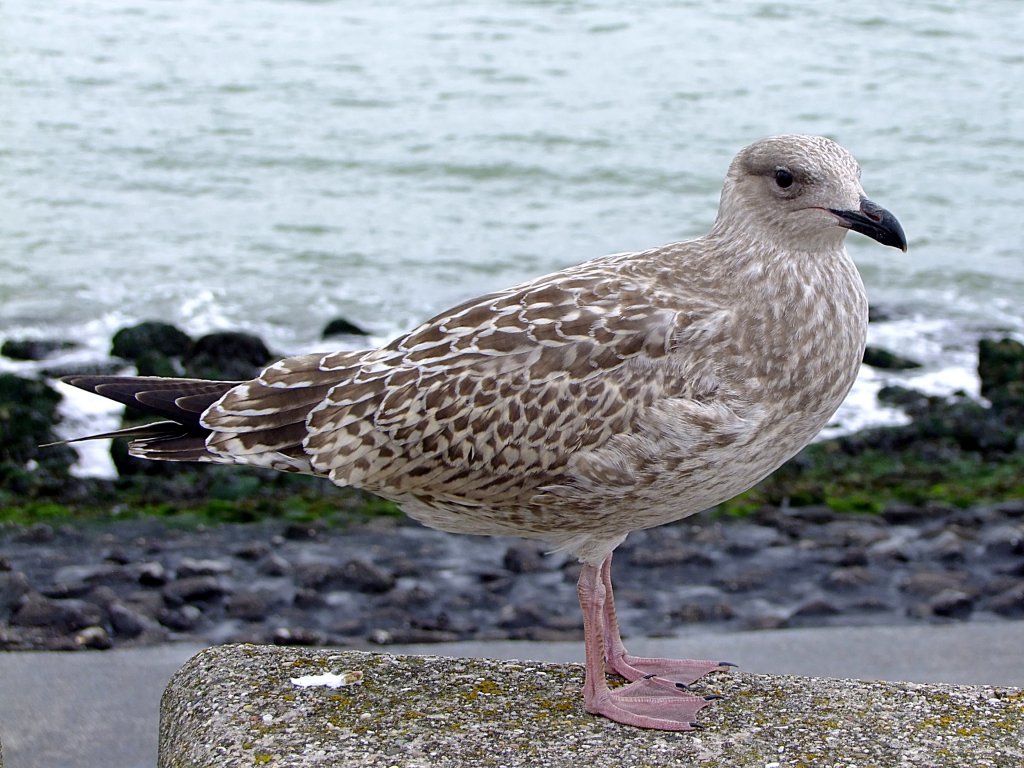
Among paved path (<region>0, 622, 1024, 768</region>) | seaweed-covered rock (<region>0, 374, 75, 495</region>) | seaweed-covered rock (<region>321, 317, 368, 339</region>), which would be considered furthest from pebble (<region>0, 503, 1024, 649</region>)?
seaweed-covered rock (<region>321, 317, 368, 339</region>)

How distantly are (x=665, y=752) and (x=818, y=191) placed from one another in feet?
5.17

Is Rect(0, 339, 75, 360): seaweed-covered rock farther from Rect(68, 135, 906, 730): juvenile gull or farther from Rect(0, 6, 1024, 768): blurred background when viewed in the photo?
Rect(68, 135, 906, 730): juvenile gull

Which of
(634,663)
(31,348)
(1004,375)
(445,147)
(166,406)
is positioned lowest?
(31,348)

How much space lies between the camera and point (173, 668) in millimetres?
5832

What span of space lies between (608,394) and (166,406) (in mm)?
1295

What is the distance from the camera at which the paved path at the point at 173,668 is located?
5.19 m

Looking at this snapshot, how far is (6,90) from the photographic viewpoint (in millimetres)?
17453

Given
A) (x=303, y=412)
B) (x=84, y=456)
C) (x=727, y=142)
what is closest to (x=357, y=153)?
(x=727, y=142)

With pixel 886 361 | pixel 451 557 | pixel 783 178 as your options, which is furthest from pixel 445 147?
pixel 783 178

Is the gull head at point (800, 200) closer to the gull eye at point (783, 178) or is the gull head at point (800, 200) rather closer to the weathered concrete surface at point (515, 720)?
the gull eye at point (783, 178)

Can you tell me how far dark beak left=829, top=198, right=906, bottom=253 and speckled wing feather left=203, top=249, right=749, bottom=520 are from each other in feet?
1.46

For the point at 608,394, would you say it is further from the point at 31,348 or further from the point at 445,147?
the point at 445,147

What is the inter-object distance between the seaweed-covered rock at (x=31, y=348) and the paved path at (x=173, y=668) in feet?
16.9

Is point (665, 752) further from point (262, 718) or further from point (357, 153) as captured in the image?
point (357, 153)
